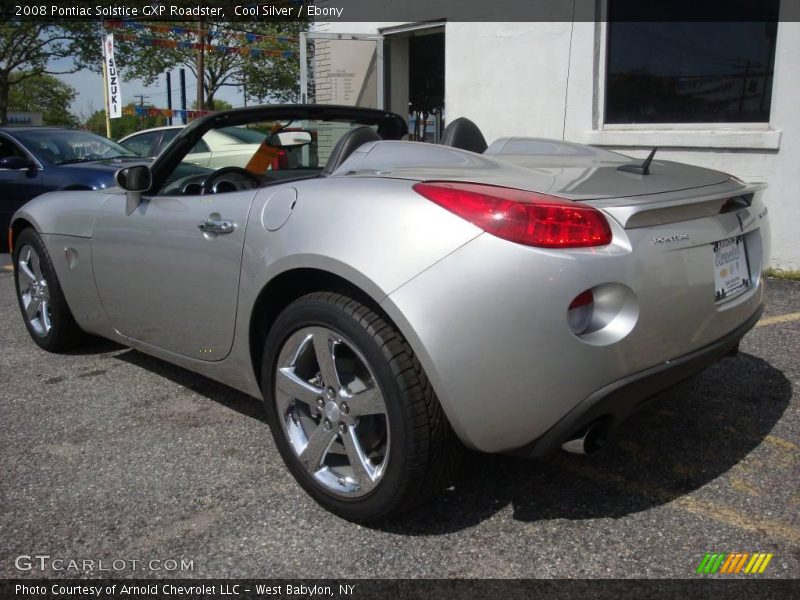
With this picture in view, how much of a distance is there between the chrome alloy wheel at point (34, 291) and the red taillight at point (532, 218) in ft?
9.59

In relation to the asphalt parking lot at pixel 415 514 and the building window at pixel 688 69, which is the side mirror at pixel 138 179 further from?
the building window at pixel 688 69

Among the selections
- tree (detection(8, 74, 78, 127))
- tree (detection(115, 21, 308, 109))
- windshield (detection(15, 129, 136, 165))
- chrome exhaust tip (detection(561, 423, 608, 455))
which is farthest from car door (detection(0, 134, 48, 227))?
tree (detection(8, 74, 78, 127))

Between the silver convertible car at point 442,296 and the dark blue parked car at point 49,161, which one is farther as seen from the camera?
the dark blue parked car at point 49,161

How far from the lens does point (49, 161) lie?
786 centimetres

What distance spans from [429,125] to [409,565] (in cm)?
2091

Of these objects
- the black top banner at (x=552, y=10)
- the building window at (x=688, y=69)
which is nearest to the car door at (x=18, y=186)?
the black top banner at (x=552, y=10)

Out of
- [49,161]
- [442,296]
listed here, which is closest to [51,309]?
[442,296]

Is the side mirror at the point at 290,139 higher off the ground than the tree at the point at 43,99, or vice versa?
the tree at the point at 43,99

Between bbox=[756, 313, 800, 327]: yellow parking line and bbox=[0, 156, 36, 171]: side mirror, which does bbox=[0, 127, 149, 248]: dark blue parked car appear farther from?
bbox=[756, 313, 800, 327]: yellow parking line

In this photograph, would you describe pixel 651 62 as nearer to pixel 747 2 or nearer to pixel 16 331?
pixel 747 2

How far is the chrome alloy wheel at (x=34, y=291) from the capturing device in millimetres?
4078

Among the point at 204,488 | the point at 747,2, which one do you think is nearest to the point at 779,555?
the point at 204,488

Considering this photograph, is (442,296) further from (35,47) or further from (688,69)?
(35,47)

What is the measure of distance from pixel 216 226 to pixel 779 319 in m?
3.74
